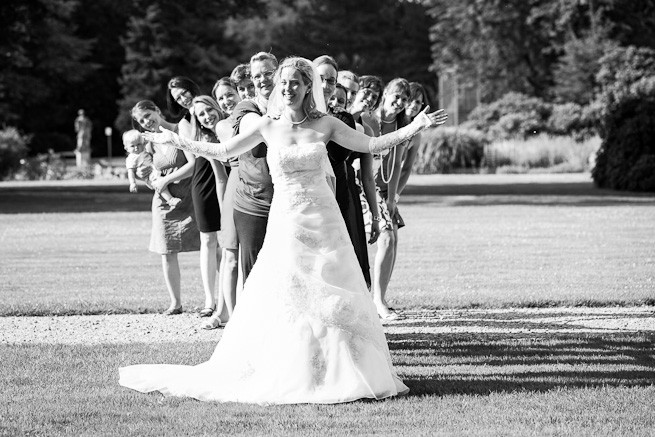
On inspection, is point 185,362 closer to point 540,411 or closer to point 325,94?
point 325,94

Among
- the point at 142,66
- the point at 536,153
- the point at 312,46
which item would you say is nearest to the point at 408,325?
the point at 536,153

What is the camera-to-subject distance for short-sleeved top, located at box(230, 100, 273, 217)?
7.96m

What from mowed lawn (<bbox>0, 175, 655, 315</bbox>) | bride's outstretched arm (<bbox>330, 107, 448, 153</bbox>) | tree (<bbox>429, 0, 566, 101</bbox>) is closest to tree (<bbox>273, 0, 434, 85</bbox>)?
tree (<bbox>429, 0, 566, 101</bbox>)

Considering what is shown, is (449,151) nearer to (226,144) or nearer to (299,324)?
(226,144)

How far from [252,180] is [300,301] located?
4.61 feet

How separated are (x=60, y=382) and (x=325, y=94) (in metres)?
2.64

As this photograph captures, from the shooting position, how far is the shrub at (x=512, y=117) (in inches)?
1909

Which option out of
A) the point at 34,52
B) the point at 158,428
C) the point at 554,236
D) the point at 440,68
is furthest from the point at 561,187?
the point at 440,68

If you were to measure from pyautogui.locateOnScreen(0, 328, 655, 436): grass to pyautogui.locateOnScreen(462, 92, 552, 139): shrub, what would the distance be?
128 ft

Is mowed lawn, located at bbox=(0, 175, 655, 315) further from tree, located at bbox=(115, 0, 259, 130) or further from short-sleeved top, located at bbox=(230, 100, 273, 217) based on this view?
tree, located at bbox=(115, 0, 259, 130)

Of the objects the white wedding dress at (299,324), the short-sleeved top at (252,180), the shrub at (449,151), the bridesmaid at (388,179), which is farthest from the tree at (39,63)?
the white wedding dress at (299,324)

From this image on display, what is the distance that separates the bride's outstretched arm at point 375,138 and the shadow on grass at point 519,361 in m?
1.47

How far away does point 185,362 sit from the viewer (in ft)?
26.0

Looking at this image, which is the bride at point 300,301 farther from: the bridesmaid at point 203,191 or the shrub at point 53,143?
the shrub at point 53,143
